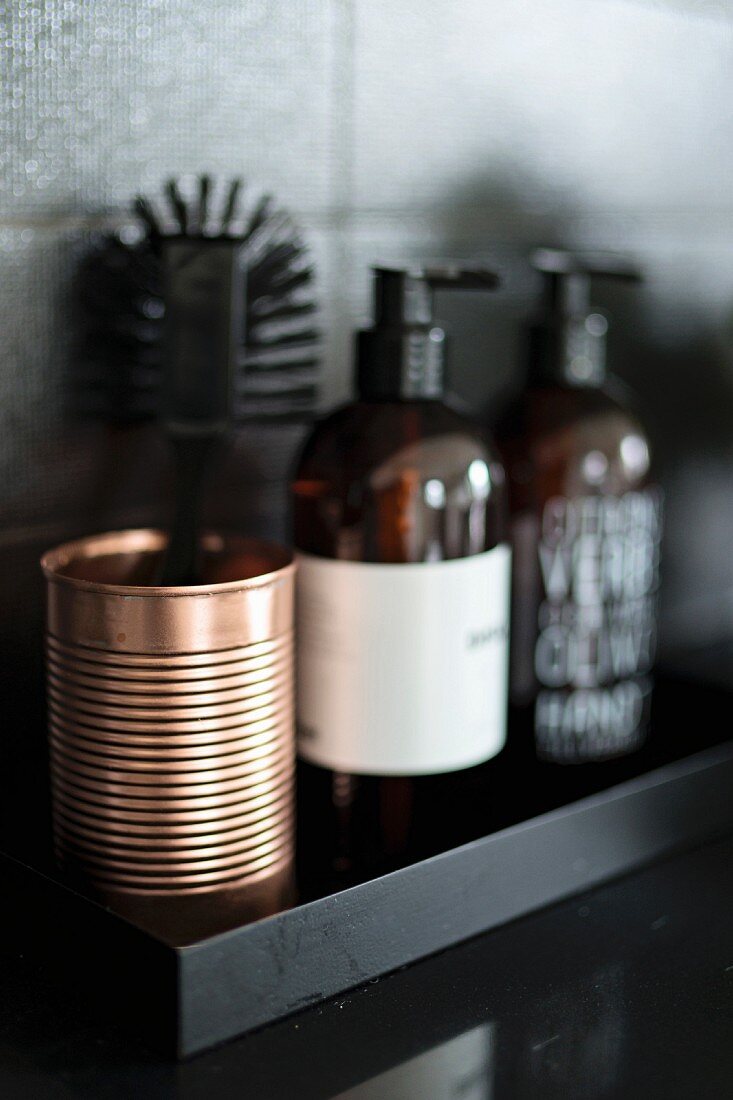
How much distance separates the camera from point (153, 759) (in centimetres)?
41

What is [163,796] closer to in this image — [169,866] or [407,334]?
[169,866]

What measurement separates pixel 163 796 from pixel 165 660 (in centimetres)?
5

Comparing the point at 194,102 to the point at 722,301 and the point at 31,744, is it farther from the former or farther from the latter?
the point at 722,301

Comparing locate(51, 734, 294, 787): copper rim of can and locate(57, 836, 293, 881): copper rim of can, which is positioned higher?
locate(51, 734, 294, 787): copper rim of can

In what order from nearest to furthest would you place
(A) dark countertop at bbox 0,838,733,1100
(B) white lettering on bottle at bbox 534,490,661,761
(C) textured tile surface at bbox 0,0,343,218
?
(A) dark countertop at bbox 0,838,733,1100 < (C) textured tile surface at bbox 0,0,343,218 < (B) white lettering on bottle at bbox 534,490,661,761

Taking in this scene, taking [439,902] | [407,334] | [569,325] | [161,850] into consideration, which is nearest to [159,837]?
[161,850]

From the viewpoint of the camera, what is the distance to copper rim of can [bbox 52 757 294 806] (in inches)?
16.1

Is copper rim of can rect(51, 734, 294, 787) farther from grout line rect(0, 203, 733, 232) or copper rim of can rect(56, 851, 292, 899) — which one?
grout line rect(0, 203, 733, 232)

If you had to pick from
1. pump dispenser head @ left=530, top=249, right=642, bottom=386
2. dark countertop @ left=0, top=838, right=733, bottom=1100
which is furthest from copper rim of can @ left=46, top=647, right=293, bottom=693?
pump dispenser head @ left=530, top=249, right=642, bottom=386

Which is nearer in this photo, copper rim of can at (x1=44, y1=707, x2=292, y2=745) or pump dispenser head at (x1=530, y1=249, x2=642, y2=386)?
copper rim of can at (x1=44, y1=707, x2=292, y2=745)

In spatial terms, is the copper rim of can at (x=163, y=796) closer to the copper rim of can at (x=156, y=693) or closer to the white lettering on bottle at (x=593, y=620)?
the copper rim of can at (x=156, y=693)

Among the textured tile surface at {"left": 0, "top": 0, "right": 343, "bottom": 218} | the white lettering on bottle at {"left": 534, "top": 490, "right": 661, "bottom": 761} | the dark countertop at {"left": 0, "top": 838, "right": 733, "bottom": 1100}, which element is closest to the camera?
the dark countertop at {"left": 0, "top": 838, "right": 733, "bottom": 1100}

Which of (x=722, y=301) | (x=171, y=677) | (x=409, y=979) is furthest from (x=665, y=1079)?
(x=722, y=301)

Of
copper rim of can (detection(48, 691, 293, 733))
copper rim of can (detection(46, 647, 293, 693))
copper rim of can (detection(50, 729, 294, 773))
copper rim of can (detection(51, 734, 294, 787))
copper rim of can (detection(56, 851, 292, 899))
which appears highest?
copper rim of can (detection(46, 647, 293, 693))
